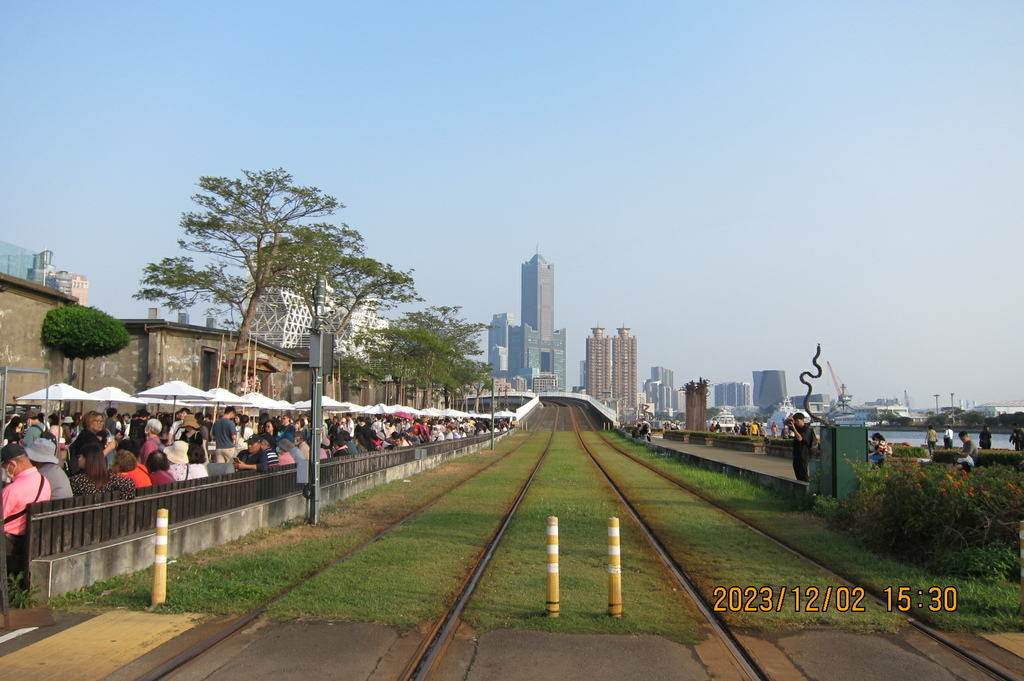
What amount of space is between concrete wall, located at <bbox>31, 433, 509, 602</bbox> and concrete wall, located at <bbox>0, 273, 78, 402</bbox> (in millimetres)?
22136

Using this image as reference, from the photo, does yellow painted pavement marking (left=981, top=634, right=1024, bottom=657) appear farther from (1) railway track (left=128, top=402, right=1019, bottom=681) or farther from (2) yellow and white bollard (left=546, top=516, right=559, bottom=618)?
(2) yellow and white bollard (left=546, top=516, right=559, bottom=618)

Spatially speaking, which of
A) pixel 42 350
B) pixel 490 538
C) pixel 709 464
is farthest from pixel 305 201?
pixel 490 538

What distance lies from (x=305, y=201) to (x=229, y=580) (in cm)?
2812

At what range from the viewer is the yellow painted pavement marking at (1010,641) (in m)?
6.36

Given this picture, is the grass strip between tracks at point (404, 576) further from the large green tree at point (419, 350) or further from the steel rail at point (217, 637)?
the large green tree at point (419, 350)

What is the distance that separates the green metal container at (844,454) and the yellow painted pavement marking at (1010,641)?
7.23 metres

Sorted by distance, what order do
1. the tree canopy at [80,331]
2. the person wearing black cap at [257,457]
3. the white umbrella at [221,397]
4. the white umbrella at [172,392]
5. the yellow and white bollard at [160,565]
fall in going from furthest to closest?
the tree canopy at [80,331], the white umbrella at [221,397], the white umbrella at [172,392], the person wearing black cap at [257,457], the yellow and white bollard at [160,565]

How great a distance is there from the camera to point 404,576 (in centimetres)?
866

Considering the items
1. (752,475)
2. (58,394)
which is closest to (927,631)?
(752,475)

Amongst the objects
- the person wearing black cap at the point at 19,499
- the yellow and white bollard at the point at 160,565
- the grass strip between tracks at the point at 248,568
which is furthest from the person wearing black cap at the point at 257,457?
the yellow and white bollard at the point at 160,565

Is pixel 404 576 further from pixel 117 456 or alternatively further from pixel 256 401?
pixel 256 401

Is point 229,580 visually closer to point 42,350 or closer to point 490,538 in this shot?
point 490,538

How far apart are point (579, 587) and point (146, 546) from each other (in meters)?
4.89

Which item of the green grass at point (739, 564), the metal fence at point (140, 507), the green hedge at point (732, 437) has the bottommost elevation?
the green hedge at point (732, 437)
